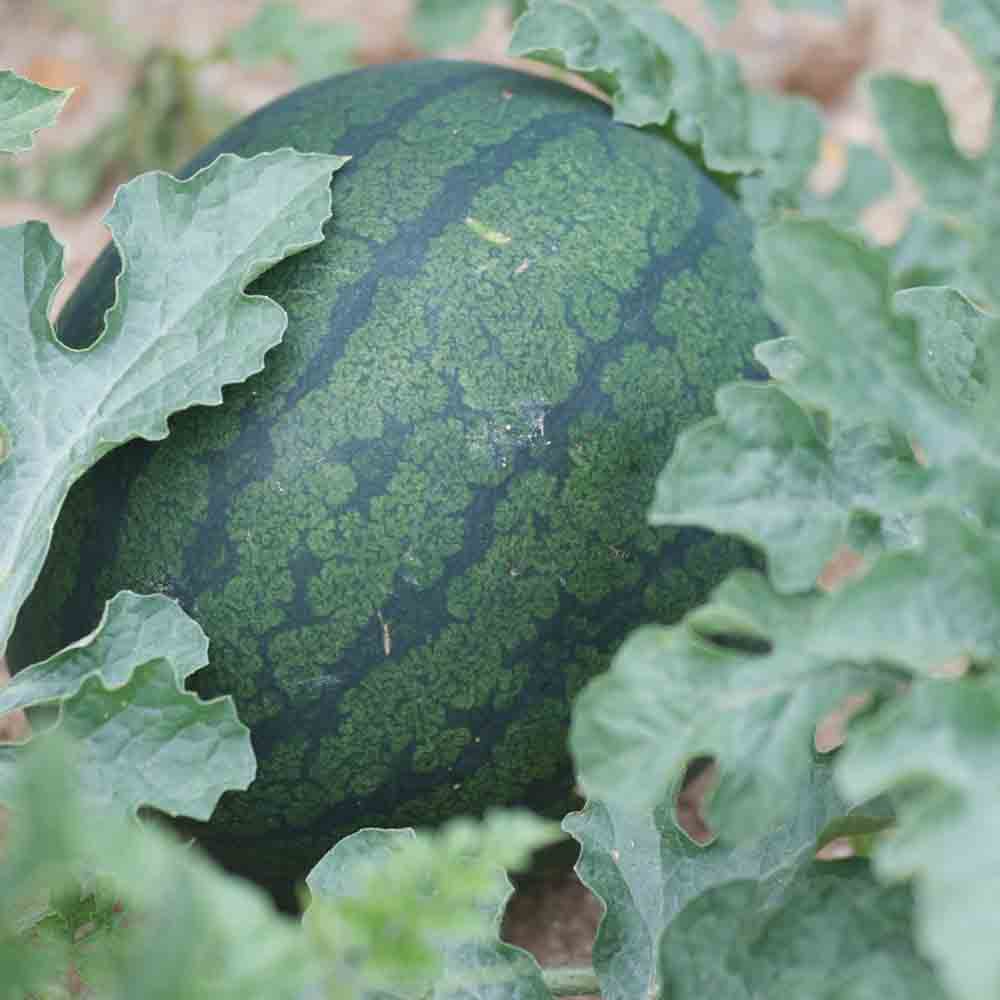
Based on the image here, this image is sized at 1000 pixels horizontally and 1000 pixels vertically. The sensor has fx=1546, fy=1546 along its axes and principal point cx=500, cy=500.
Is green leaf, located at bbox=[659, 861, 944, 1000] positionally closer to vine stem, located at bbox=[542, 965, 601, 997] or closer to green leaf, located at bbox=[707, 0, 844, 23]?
vine stem, located at bbox=[542, 965, 601, 997]

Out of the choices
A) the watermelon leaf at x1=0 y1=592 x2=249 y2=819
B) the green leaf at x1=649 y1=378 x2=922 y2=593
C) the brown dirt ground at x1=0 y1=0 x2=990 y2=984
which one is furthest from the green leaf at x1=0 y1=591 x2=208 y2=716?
the brown dirt ground at x1=0 y1=0 x2=990 y2=984

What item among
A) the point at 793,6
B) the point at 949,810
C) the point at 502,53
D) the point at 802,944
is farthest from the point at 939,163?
the point at 502,53

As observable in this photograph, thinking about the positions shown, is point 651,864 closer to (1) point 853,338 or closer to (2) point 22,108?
(1) point 853,338

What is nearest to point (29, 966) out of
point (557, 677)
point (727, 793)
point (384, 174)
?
point (727, 793)

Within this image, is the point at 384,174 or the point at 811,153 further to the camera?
the point at 811,153

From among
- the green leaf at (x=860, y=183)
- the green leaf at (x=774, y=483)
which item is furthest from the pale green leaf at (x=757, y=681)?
the green leaf at (x=860, y=183)

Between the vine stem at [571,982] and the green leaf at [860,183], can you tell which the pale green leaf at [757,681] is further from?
the green leaf at [860,183]

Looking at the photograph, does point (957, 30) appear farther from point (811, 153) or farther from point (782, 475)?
point (811, 153)
